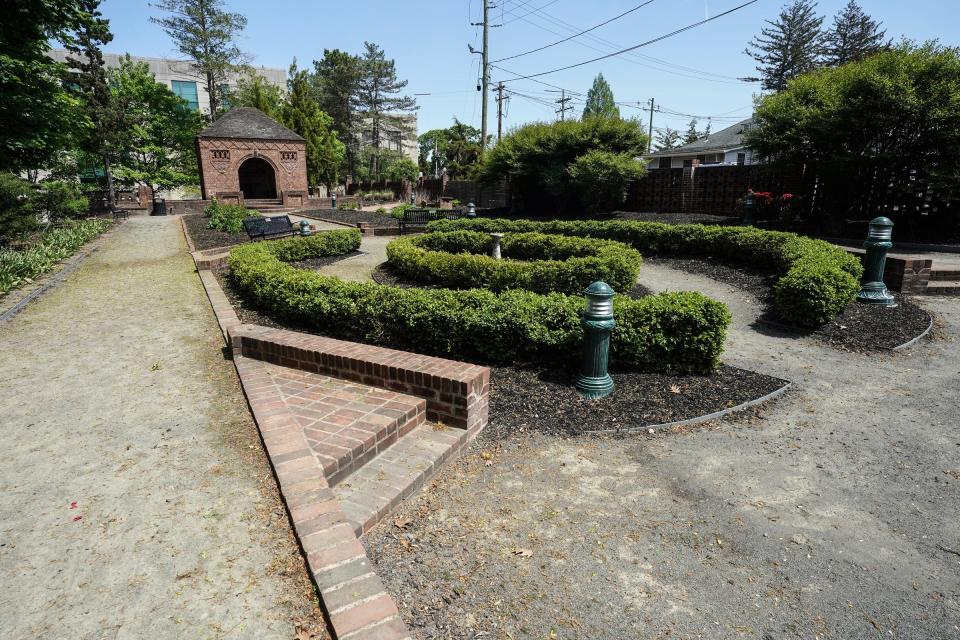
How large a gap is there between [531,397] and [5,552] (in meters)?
3.69

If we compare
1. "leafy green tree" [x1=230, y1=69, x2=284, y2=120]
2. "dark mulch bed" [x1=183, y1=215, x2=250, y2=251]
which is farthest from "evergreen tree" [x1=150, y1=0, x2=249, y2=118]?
"dark mulch bed" [x1=183, y1=215, x2=250, y2=251]

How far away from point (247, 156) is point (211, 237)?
55.6 feet

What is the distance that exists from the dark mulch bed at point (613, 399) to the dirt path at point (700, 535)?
23 cm

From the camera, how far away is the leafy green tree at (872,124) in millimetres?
12578

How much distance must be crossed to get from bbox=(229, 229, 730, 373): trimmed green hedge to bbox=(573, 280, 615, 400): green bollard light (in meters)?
0.38

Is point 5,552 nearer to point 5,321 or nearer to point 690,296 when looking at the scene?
point 690,296

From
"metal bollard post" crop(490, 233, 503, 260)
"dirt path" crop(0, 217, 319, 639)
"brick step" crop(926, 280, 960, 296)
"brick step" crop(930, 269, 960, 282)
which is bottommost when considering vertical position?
"dirt path" crop(0, 217, 319, 639)

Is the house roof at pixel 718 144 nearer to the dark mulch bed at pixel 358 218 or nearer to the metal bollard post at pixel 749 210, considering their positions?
the metal bollard post at pixel 749 210

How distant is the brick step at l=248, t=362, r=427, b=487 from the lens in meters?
3.46

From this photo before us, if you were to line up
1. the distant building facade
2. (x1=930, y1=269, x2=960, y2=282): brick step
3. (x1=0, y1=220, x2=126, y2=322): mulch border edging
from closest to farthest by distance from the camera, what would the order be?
1. (x1=0, y1=220, x2=126, y2=322): mulch border edging
2. (x1=930, y1=269, x2=960, y2=282): brick step
3. the distant building facade

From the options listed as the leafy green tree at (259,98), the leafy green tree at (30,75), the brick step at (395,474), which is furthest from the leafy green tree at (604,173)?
the leafy green tree at (259,98)

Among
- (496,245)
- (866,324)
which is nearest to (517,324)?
(866,324)

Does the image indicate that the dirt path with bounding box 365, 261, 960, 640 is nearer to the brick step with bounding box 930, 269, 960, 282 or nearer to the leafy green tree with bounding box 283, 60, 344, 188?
the brick step with bounding box 930, 269, 960, 282

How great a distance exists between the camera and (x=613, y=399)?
485 centimetres
